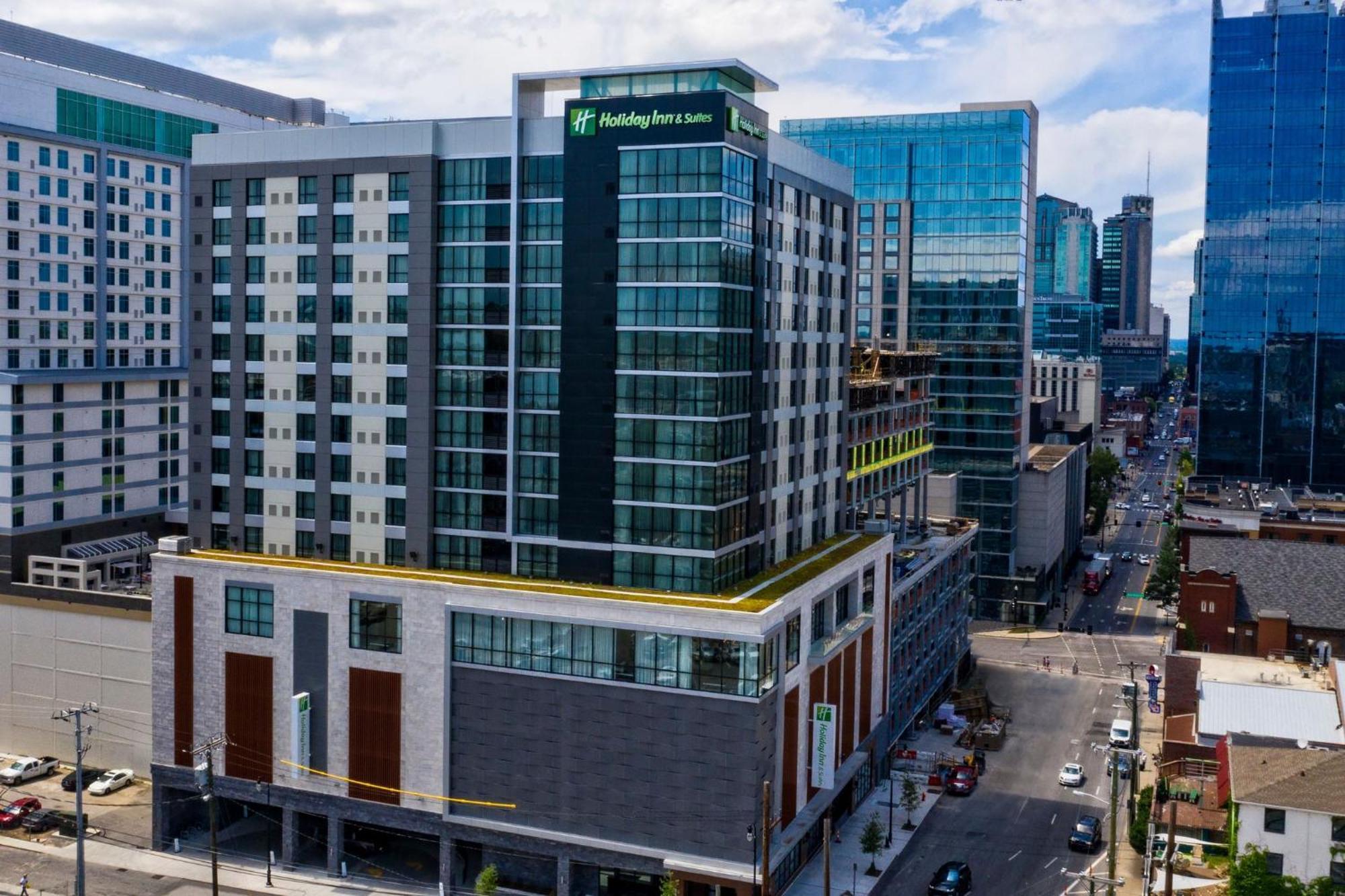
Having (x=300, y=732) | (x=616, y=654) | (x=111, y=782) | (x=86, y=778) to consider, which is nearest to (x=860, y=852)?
(x=616, y=654)

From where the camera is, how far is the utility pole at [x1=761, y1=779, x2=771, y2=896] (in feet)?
218

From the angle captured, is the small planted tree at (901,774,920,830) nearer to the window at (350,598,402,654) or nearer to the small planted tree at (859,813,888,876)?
the small planted tree at (859,813,888,876)

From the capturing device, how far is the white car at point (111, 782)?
309 ft

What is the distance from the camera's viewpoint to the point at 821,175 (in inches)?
3784

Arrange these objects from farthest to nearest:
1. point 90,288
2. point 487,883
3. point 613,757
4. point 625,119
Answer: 1. point 90,288
2. point 625,119
3. point 487,883
4. point 613,757

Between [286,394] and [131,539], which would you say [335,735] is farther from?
[131,539]

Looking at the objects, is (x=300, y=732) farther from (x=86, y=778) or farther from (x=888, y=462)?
(x=888, y=462)

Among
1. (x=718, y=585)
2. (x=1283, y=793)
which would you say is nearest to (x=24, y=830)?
(x=718, y=585)

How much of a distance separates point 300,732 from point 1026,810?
5395cm

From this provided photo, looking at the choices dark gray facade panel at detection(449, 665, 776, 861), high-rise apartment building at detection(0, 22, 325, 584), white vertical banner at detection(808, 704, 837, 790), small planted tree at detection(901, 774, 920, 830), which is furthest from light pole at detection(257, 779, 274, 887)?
small planted tree at detection(901, 774, 920, 830)

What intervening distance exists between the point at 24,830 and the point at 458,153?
Answer: 55.4 m

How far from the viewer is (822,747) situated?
8288 centimetres

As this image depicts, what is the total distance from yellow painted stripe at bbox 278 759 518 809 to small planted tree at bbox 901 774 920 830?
3050 centimetres

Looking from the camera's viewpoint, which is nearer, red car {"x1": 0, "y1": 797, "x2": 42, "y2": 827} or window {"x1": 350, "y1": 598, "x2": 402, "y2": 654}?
window {"x1": 350, "y1": 598, "x2": 402, "y2": 654}
